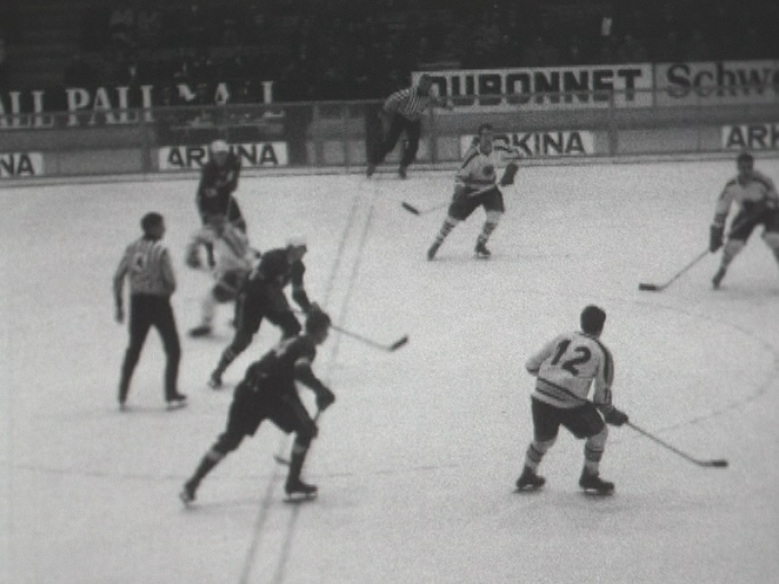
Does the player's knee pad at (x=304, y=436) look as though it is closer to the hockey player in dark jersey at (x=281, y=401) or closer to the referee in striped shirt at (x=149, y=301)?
the hockey player in dark jersey at (x=281, y=401)

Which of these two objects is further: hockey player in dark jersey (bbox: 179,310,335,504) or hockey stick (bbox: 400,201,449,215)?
hockey stick (bbox: 400,201,449,215)

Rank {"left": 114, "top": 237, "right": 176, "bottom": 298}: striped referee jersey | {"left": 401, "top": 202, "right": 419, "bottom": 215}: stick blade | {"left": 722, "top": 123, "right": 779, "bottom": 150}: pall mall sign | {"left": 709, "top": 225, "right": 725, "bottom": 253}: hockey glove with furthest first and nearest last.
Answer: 1. {"left": 401, "top": 202, "right": 419, "bottom": 215}: stick blade
2. {"left": 709, "top": 225, "right": 725, "bottom": 253}: hockey glove
3. {"left": 114, "top": 237, "right": 176, "bottom": 298}: striped referee jersey
4. {"left": 722, "top": 123, "right": 779, "bottom": 150}: pall mall sign

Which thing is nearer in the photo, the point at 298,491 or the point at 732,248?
the point at 298,491

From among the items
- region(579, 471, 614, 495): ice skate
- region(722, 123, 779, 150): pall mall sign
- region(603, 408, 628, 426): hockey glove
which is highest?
region(722, 123, 779, 150): pall mall sign

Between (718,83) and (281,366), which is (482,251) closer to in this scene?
(281,366)

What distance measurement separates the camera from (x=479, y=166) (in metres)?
11.1

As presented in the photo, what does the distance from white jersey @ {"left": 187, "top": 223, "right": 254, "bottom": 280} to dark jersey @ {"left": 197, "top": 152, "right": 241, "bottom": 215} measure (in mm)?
120

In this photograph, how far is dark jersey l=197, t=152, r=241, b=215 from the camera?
33.0ft

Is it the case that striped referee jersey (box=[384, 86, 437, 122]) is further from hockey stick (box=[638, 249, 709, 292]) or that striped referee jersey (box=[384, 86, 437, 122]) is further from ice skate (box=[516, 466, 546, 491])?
hockey stick (box=[638, 249, 709, 292])

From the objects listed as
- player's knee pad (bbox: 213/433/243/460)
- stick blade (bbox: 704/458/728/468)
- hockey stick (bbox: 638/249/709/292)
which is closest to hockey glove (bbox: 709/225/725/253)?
hockey stick (bbox: 638/249/709/292)

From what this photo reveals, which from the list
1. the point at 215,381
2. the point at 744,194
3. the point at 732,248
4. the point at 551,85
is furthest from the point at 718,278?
the point at 551,85

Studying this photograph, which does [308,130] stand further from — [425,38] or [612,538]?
[612,538]

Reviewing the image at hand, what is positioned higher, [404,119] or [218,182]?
[404,119]

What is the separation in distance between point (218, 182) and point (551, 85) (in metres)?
3.54
